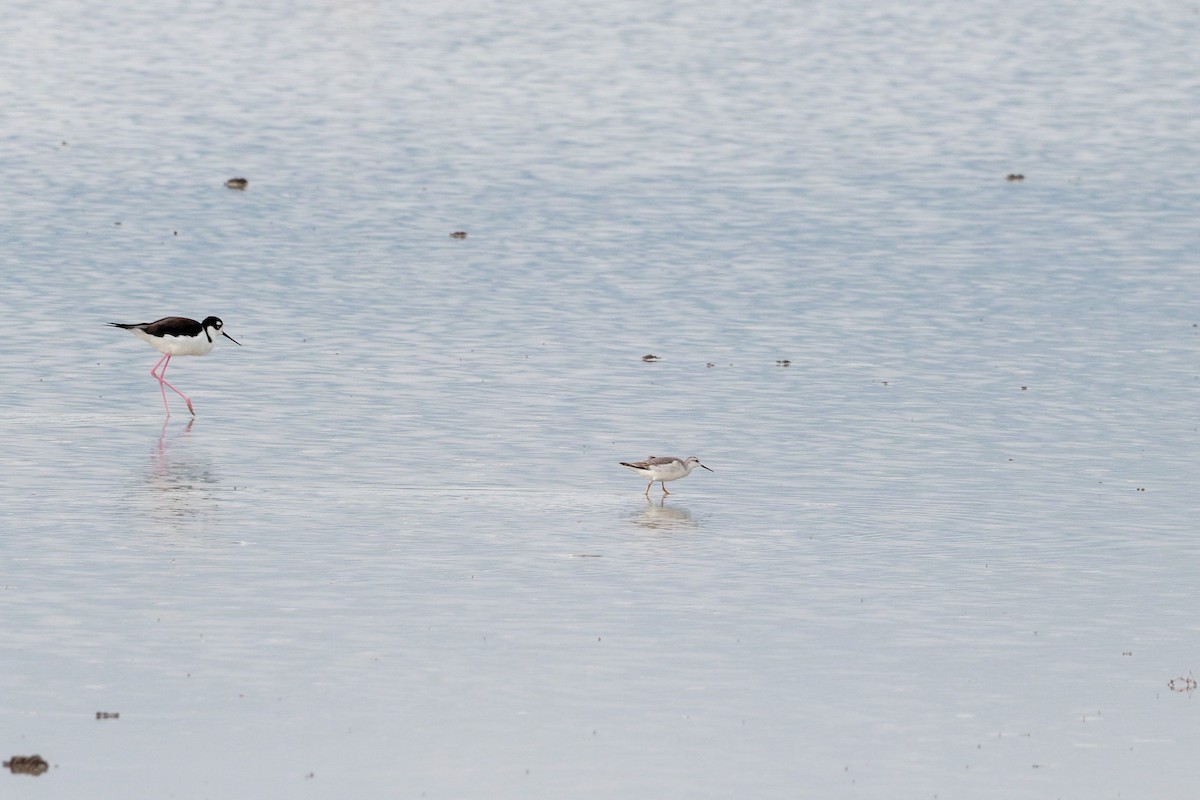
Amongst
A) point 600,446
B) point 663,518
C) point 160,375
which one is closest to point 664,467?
point 663,518

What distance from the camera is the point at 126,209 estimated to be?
42562 millimetres

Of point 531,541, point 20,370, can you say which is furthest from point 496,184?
point 531,541

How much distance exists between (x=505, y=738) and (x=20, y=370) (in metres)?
16.1

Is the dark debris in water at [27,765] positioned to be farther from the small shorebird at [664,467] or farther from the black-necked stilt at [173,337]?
the black-necked stilt at [173,337]

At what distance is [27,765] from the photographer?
13562 mm

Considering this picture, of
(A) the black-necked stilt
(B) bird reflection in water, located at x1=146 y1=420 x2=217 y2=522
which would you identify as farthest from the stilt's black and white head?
(B) bird reflection in water, located at x1=146 y1=420 x2=217 y2=522

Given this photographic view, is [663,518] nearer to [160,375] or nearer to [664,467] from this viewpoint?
[664,467]

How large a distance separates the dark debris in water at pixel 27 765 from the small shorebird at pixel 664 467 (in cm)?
942

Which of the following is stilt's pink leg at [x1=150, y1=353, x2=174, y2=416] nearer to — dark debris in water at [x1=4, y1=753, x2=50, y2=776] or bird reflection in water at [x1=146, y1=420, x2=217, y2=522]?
bird reflection in water at [x1=146, y1=420, x2=217, y2=522]

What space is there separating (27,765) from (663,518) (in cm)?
932

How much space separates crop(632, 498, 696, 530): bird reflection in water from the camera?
21359 mm

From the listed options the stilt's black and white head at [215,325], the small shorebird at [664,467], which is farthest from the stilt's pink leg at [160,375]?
the small shorebird at [664,467]

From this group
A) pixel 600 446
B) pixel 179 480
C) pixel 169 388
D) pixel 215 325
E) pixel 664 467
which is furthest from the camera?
pixel 215 325

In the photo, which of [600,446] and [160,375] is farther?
[160,375]
